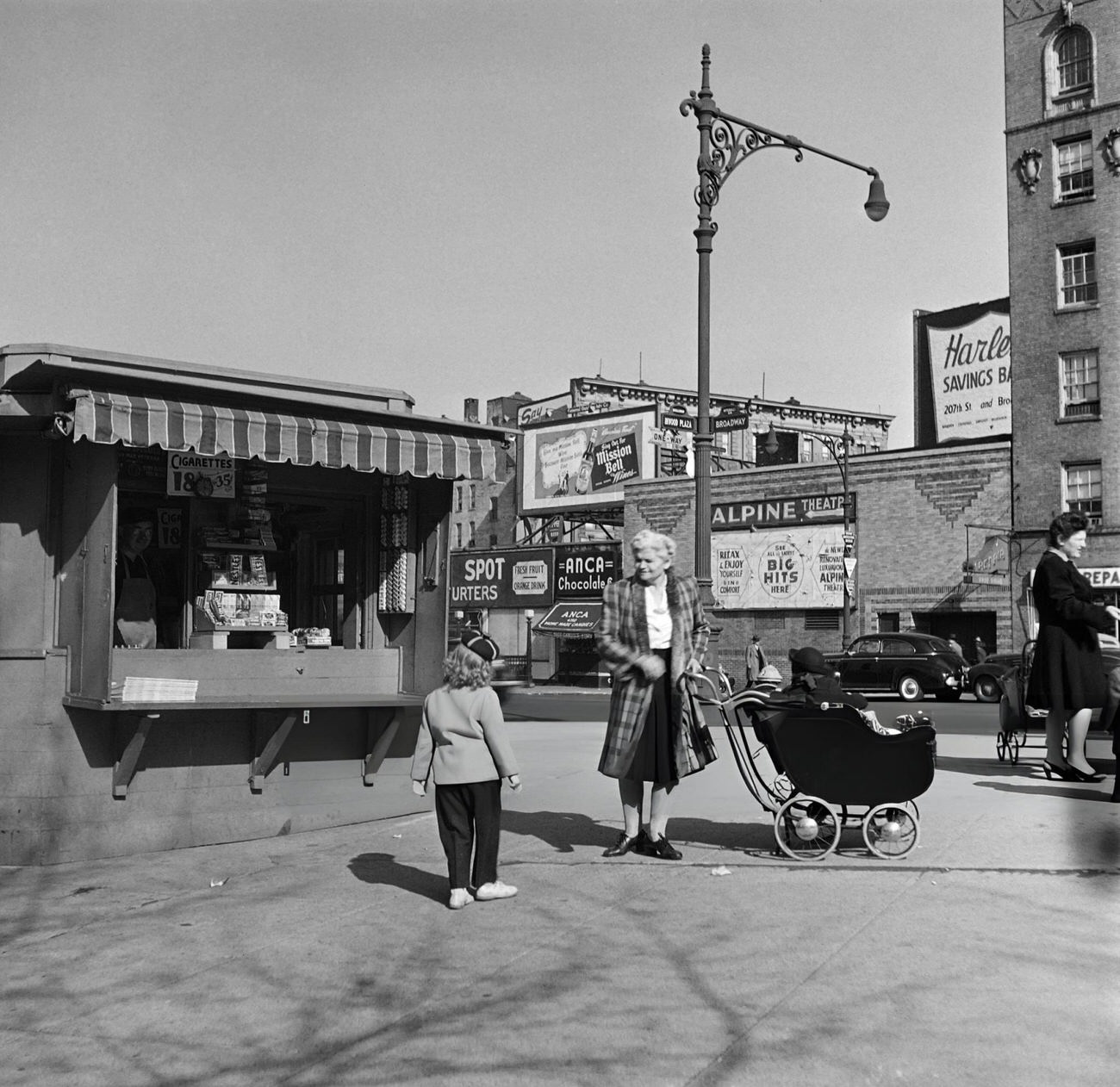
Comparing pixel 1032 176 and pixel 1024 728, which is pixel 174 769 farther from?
pixel 1032 176

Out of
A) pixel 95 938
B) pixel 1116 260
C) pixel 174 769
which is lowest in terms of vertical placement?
pixel 95 938

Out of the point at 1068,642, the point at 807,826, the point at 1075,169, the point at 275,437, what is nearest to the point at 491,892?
the point at 807,826

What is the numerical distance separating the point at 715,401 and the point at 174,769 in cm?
7269

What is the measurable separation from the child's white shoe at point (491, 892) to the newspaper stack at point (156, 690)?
287cm

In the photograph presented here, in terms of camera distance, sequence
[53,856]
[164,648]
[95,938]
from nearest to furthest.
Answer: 1. [95,938]
2. [53,856]
3. [164,648]

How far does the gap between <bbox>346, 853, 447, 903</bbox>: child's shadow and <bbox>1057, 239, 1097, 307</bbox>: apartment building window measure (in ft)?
117

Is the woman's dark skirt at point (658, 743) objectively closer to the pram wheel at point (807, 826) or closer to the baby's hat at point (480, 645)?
the pram wheel at point (807, 826)

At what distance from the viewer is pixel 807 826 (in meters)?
7.18

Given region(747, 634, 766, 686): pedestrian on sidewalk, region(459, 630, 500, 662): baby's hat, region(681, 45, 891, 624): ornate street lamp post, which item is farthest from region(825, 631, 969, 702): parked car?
region(459, 630, 500, 662): baby's hat

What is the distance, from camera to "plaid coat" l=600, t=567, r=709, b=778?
7.16 m

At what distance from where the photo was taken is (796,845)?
7414 millimetres

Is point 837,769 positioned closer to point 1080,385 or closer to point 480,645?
point 480,645

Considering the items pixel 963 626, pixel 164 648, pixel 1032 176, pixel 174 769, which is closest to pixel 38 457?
pixel 164 648

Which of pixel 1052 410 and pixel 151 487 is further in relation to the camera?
pixel 1052 410
